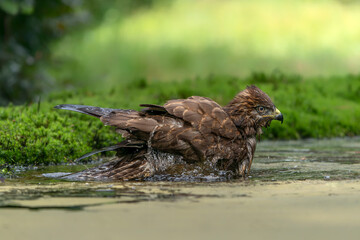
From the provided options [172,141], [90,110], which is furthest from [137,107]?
[172,141]

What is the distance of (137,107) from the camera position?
15266 mm

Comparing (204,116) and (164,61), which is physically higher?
(164,61)

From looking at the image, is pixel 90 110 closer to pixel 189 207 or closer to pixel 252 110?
pixel 252 110

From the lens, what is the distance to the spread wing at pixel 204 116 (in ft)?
27.7

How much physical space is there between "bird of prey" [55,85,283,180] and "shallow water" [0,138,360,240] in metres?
0.29

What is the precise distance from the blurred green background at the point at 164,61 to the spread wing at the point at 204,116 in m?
2.52

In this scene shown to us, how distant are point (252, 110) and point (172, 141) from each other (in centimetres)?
129

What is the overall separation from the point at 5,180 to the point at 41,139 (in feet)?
7.09

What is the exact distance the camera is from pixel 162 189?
754 centimetres

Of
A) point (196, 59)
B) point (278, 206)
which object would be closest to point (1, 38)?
point (196, 59)

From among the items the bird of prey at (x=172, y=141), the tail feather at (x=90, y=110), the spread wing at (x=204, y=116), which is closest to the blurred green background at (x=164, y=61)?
the tail feather at (x=90, y=110)

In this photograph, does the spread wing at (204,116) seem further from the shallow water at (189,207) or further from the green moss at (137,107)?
the green moss at (137,107)

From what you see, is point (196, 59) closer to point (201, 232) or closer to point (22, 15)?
point (22, 15)

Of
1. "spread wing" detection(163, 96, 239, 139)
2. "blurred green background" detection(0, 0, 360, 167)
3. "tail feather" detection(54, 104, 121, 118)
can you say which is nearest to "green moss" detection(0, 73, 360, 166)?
"blurred green background" detection(0, 0, 360, 167)
